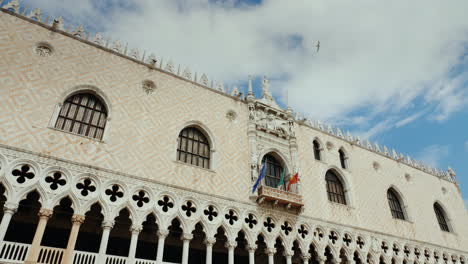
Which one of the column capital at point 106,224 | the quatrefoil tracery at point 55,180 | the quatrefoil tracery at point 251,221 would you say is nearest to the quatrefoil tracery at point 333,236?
the quatrefoil tracery at point 251,221

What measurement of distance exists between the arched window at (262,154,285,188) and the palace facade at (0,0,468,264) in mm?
77

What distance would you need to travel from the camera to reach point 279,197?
14469 millimetres

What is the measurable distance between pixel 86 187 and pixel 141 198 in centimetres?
191

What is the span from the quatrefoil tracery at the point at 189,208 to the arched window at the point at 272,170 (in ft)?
15.0

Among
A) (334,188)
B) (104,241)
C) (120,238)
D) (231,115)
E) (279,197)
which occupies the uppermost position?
(231,115)

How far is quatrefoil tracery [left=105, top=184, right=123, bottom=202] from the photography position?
446 inches

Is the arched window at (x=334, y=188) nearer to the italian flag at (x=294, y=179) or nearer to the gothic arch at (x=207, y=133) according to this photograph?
the italian flag at (x=294, y=179)

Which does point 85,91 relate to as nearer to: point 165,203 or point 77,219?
point 77,219

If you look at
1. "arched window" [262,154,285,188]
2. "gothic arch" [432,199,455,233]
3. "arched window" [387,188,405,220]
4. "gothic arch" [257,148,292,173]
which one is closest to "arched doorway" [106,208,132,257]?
"arched window" [262,154,285,188]

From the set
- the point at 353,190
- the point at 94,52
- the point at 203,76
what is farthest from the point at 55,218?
the point at 353,190

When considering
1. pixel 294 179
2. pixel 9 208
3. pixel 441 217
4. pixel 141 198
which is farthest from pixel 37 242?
pixel 441 217

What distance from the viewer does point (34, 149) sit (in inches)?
418

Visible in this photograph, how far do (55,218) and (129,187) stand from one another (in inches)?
117

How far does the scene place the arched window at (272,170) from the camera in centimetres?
1622
